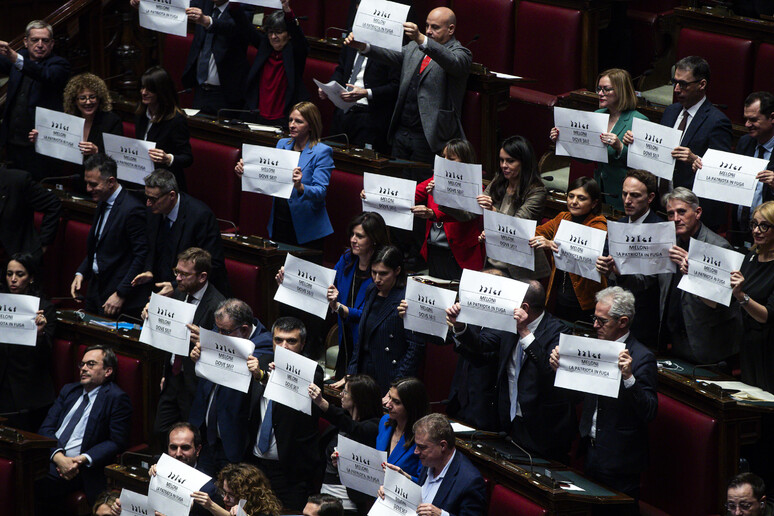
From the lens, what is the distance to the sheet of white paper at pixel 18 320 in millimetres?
5137

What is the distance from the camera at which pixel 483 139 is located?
19.6 feet

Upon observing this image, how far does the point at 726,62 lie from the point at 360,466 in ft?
9.87

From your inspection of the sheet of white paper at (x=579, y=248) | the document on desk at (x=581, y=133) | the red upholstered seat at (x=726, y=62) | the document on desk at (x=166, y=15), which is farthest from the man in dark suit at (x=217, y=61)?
the sheet of white paper at (x=579, y=248)

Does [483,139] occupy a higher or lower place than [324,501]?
higher

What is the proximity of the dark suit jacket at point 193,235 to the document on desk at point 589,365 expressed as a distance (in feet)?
5.95

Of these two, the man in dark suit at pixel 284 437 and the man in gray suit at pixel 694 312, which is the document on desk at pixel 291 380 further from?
the man in gray suit at pixel 694 312

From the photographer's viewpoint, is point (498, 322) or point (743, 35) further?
point (743, 35)

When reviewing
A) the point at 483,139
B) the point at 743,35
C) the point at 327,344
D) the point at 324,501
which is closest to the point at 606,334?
the point at 324,501

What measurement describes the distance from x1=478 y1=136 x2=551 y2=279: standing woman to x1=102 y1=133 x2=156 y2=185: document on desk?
1.71 meters

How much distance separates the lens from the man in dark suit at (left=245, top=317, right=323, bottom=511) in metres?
4.52

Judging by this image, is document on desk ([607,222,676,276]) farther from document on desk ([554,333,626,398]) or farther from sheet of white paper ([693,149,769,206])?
document on desk ([554,333,626,398])

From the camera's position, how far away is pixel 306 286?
15.6 feet

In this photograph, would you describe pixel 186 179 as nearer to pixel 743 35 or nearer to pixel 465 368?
pixel 465 368

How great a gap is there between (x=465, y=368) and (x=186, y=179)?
230cm
